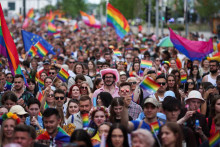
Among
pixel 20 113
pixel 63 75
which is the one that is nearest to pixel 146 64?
pixel 63 75

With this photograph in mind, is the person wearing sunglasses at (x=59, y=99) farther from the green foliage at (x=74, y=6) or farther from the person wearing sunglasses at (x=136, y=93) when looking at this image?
the green foliage at (x=74, y=6)

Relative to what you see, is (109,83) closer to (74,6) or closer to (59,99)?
(59,99)

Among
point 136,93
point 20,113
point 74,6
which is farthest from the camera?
point 74,6

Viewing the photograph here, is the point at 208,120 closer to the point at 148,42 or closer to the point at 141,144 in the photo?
the point at 141,144

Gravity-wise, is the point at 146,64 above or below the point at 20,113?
above

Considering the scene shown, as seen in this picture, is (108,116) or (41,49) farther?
(41,49)

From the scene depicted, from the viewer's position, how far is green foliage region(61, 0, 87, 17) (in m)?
87.6

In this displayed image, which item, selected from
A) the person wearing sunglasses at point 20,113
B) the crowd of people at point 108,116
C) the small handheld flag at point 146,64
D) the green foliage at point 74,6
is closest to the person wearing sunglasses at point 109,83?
the crowd of people at point 108,116

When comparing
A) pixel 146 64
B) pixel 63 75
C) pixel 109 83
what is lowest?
pixel 109 83

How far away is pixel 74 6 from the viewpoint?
9112 centimetres

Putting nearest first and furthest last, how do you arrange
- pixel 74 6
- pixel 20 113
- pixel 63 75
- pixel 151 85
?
pixel 20 113, pixel 151 85, pixel 63 75, pixel 74 6

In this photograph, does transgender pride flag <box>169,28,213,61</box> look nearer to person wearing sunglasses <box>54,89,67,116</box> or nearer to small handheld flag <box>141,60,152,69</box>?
small handheld flag <box>141,60,152,69</box>

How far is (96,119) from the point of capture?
7.78 metres

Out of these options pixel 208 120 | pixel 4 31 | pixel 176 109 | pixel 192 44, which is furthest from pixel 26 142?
pixel 192 44
